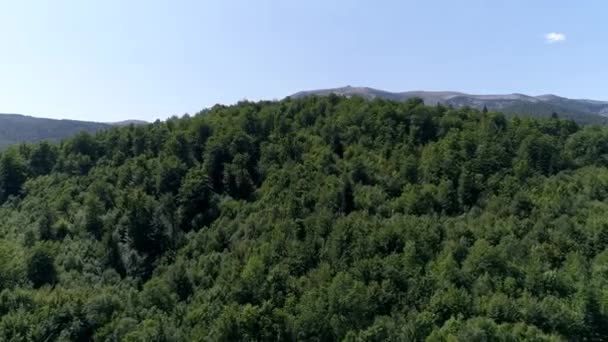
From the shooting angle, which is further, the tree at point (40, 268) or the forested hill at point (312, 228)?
the tree at point (40, 268)

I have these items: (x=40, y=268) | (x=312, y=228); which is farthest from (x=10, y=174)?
(x=312, y=228)

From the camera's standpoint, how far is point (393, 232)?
8444 centimetres

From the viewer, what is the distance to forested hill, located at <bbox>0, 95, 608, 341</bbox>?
6912 centimetres

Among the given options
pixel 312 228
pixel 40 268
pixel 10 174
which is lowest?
pixel 40 268

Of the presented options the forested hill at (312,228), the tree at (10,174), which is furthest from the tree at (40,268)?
the tree at (10,174)

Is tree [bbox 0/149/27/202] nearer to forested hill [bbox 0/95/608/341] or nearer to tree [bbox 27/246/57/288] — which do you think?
forested hill [bbox 0/95/608/341]

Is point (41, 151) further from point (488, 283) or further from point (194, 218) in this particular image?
Answer: point (488, 283)

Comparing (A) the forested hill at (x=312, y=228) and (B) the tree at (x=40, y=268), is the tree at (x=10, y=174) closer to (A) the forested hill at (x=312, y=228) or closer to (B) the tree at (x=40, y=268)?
(A) the forested hill at (x=312, y=228)

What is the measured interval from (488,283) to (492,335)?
12160mm

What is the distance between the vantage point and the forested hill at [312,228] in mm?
69125

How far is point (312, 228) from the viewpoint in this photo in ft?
300

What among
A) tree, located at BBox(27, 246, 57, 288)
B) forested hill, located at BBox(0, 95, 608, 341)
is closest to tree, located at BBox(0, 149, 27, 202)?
forested hill, located at BBox(0, 95, 608, 341)

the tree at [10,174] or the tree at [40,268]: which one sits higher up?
the tree at [10,174]

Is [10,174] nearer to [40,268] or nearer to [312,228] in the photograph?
[40,268]
